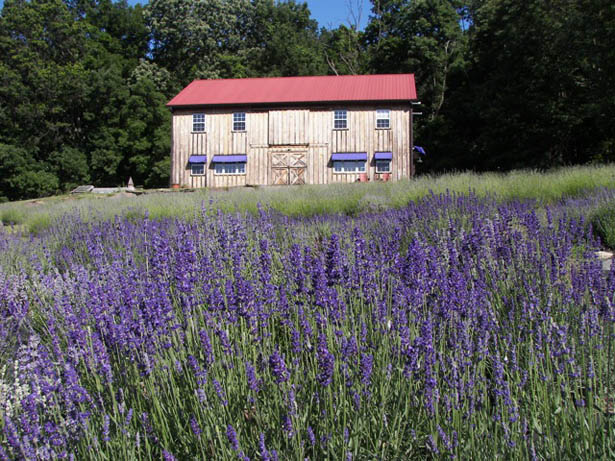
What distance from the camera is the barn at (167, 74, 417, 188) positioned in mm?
23906

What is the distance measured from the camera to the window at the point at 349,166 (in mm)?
23812

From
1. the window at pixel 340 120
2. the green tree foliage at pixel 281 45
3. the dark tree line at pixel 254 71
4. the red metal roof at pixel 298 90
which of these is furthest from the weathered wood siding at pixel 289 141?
the green tree foliage at pixel 281 45

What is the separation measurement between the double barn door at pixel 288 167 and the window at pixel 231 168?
Answer: 1437mm

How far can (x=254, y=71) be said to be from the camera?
43.4 meters

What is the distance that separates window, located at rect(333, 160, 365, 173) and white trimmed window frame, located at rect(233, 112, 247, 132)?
185 inches

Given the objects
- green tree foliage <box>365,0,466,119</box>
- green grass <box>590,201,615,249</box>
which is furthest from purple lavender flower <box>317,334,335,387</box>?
green tree foliage <box>365,0,466,119</box>

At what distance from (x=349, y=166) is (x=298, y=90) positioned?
4.79 m

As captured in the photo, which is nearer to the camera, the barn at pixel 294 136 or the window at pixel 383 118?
the barn at pixel 294 136

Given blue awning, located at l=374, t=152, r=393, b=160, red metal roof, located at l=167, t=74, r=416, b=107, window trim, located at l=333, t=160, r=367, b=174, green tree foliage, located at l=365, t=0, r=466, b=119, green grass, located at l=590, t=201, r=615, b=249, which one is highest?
green tree foliage, located at l=365, t=0, r=466, b=119

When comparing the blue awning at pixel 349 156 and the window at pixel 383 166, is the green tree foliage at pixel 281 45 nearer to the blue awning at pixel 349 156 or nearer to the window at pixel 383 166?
the blue awning at pixel 349 156

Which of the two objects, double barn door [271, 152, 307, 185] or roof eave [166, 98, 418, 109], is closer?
roof eave [166, 98, 418, 109]

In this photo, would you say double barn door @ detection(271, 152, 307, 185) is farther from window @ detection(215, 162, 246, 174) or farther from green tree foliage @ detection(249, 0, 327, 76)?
green tree foliage @ detection(249, 0, 327, 76)

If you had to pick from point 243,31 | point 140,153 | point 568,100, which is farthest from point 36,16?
point 568,100

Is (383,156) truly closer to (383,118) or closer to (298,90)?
(383,118)
